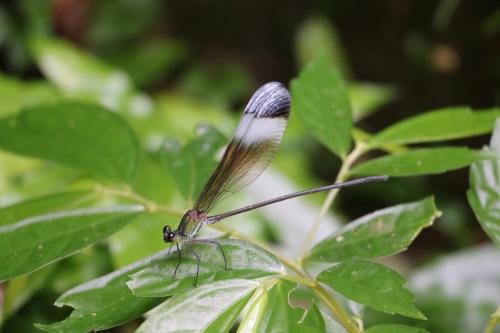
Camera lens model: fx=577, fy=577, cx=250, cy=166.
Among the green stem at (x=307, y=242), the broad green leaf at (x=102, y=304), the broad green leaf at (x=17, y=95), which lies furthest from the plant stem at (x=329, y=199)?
the broad green leaf at (x=17, y=95)

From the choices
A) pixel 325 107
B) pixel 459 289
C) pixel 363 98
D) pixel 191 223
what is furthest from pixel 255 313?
pixel 363 98

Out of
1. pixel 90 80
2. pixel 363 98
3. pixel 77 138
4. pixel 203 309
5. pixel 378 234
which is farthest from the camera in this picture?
pixel 363 98

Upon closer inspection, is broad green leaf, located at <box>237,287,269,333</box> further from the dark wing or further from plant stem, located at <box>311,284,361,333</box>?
the dark wing

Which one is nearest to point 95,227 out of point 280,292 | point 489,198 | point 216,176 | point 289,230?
point 216,176

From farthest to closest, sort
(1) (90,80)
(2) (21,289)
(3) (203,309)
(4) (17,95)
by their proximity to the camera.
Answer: (1) (90,80)
(4) (17,95)
(2) (21,289)
(3) (203,309)

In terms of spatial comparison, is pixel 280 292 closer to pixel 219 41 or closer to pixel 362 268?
pixel 362 268

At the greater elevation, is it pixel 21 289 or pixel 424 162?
pixel 21 289

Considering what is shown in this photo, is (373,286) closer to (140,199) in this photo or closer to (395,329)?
(395,329)
